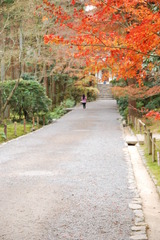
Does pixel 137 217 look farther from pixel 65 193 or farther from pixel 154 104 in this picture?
pixel 154 104

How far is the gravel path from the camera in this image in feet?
21.4

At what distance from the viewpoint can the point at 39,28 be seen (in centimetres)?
3428

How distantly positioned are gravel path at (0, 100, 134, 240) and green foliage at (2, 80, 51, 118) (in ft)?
41.1

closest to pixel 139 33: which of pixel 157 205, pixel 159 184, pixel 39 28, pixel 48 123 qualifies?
pixel 159 184

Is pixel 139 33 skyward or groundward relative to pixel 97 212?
skyward

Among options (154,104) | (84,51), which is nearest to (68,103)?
(154,104)

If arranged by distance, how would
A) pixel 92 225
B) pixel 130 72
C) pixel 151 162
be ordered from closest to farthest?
pixel 92 225
pixel 151 162
pixel 130 72

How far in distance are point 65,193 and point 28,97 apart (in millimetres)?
21149

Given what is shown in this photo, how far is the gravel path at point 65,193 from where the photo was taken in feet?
21.4

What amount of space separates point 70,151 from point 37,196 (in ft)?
24.1

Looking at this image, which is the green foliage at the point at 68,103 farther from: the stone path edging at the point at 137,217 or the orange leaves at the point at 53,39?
the stone path edging at the point at 137,217

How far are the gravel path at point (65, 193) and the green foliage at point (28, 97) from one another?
1254 centimetres

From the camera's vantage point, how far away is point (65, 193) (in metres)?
9.06

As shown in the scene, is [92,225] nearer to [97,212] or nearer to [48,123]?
[97,212]
